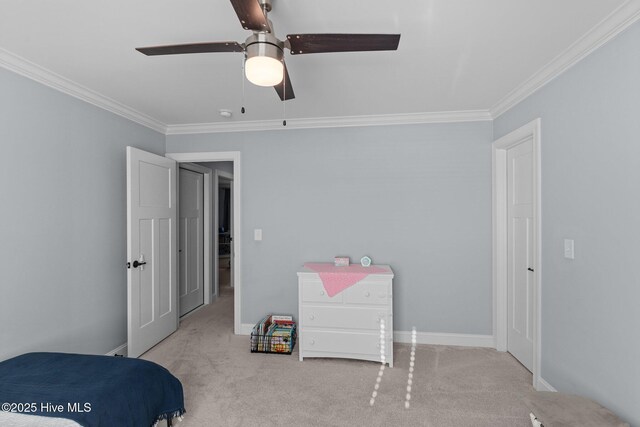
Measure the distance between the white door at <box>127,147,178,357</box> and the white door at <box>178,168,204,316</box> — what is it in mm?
613

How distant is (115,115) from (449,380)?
3.84 metres

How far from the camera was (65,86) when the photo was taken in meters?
2.49

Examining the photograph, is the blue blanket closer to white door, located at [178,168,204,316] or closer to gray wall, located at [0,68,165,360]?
gray wall, located at [0,68,165,360]

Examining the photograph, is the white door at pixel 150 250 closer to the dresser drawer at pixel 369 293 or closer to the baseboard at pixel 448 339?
the dresser drawer at pixel 369 293

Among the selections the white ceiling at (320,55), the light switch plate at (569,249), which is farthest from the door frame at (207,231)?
the light switch plate at (569,249)

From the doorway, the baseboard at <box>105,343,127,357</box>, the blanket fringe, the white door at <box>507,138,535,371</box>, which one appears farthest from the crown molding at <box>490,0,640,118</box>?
the doorway

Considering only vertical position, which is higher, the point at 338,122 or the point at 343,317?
the point at 338,122

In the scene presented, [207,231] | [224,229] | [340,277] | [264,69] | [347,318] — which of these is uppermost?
[264,69]

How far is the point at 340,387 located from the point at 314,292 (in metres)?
0.82

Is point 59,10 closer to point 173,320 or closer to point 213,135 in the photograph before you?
point 213,135

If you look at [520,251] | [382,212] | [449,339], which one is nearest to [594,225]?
[520,251]

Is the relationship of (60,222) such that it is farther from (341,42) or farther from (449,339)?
(449,339)

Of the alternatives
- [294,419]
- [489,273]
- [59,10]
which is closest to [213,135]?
[59,10]

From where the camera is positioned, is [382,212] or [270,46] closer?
[270,46]
